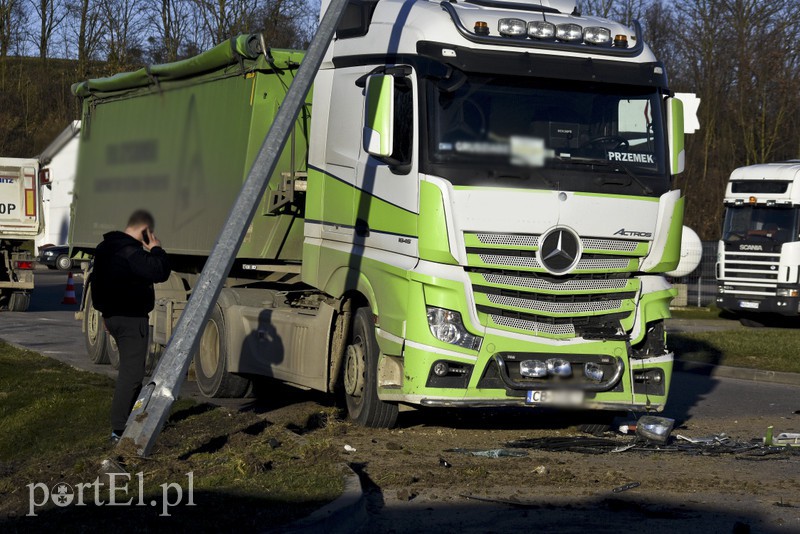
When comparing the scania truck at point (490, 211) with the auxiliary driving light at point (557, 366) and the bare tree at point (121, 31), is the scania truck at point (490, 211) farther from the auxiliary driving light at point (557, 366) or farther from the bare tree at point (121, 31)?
the bare tree at point (121, 31)

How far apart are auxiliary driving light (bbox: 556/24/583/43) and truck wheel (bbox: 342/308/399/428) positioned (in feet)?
9.34

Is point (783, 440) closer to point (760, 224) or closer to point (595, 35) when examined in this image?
point (595, 35)

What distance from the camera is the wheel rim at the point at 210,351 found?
1284 centimetres

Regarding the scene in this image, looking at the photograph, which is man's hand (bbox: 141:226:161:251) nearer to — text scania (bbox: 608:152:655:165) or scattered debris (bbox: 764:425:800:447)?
text scania (bbox: 608:152:655:165)

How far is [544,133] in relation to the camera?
9.56m

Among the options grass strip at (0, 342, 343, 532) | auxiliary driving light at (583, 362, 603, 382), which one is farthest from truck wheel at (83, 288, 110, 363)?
auxiliary driving light at (583, 362, 603, 382)

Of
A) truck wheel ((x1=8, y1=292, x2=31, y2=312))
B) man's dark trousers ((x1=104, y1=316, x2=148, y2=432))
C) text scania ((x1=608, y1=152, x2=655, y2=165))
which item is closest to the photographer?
man's dark trousers ((x1=104, y1=316, x2=148, y2=432))

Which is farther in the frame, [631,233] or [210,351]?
[210,351]

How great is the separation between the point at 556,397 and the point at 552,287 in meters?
0.90

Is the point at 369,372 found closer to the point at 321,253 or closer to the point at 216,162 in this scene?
the point at 321,253

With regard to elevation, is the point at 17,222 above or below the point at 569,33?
below

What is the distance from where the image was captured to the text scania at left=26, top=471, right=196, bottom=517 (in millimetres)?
6566

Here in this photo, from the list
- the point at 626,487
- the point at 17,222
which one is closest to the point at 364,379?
the point at 626,487

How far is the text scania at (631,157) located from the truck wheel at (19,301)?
64.3 ft
